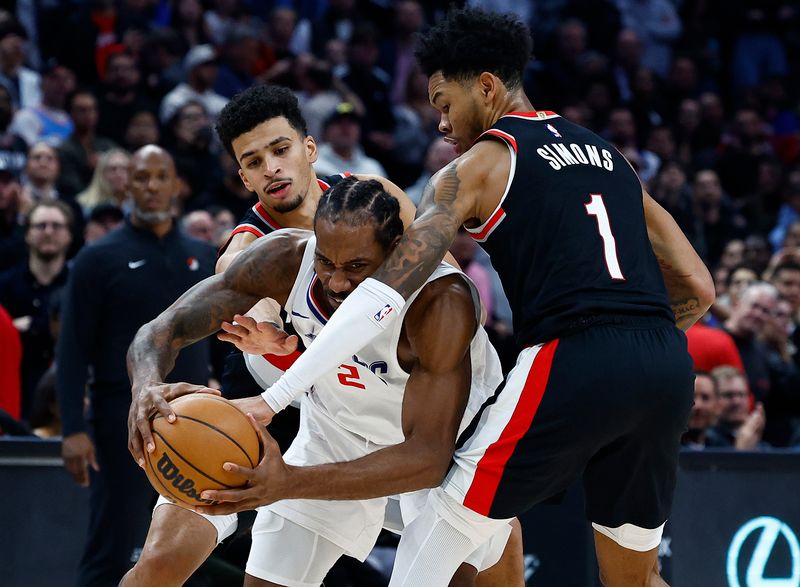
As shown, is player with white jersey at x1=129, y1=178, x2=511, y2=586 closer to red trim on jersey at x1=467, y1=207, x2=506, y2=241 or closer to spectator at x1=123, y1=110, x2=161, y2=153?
red trim on jersey at x1=467, y1=207, x2=506, y2=241

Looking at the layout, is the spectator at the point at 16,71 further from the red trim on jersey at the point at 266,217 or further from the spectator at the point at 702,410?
the spectator at the point at 702,410

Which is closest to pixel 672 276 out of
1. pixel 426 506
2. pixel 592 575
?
pixel 426 506

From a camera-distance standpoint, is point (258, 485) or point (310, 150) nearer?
point (258, 485)

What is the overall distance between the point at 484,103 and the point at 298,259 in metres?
0.77

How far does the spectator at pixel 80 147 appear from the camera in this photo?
8758 millimetres

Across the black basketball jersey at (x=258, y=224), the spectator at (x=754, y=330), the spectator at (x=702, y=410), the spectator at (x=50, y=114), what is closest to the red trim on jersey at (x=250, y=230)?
the black basketball jersey at (x=258, y=224)

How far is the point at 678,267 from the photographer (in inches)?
168

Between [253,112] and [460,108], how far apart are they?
101 cm

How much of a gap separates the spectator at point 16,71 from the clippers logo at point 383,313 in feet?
21.8

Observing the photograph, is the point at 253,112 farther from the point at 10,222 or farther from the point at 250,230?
the point at 10,222

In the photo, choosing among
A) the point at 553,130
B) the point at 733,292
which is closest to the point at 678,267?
the point at 553,130

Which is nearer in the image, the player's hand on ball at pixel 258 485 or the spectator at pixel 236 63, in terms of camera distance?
the player's hand on ball at pixel 258 485

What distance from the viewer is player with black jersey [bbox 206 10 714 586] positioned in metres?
3.64

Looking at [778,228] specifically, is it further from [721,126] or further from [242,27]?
[242,27]
